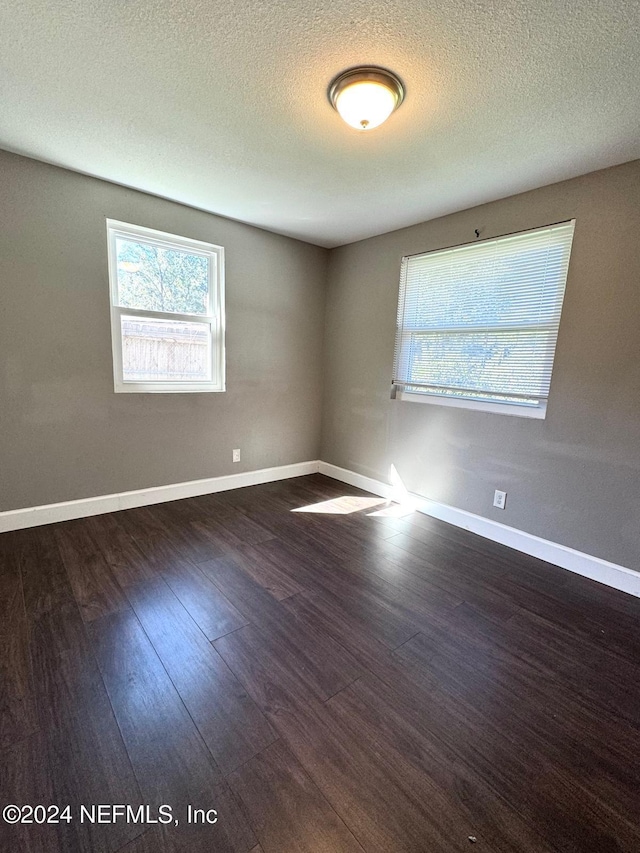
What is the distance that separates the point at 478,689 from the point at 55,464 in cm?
298

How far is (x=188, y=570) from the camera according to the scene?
2.25 m

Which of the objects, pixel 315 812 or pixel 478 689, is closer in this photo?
pixel 315 812

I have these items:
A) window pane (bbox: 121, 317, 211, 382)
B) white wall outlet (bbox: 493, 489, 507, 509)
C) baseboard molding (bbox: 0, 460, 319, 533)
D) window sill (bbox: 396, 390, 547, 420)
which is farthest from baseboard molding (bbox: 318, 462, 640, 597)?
window pane (bbox: 121, 317, 211, 382)

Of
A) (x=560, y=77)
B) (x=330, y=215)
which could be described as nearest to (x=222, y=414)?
(x=330, y=215)

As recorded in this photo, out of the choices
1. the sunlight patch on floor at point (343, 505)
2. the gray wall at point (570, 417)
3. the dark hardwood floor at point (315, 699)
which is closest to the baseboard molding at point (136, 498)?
the dark hardwood floor at point (315, 699)

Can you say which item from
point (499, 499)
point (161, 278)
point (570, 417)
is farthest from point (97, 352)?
point (570, 417)

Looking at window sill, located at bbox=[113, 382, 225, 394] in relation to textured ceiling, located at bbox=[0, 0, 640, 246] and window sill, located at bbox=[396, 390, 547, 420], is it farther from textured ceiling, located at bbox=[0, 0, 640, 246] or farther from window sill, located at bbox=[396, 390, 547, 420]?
window sill, located at bbox=[396, 390, 547, 420]

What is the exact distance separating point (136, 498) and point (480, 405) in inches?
115

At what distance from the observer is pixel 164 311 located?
10.1ft

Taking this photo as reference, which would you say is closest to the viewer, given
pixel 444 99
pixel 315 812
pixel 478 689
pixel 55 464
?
pixel 315 812

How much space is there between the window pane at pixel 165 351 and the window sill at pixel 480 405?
188 cm

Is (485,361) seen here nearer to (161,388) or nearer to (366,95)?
(366,95)

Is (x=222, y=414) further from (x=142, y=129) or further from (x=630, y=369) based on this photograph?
(x=630, y=369)

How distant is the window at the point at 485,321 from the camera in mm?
2498
